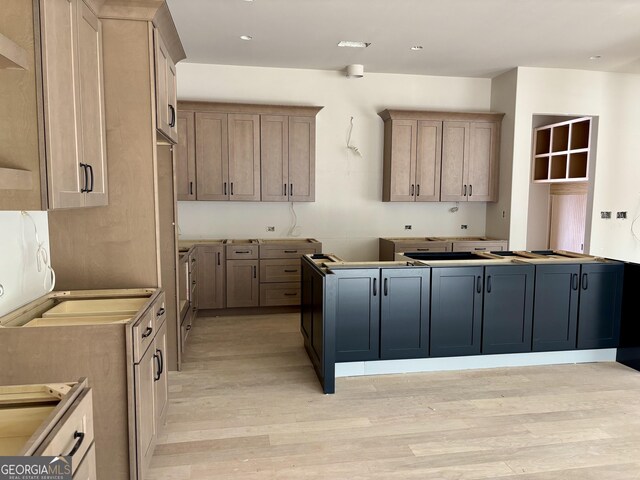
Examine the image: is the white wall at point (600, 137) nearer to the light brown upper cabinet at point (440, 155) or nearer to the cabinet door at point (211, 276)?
the light brown upper cabinet at point (440, 155)

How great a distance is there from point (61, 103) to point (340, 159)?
14.0 feet

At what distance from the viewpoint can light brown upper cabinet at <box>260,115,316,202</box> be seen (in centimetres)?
536

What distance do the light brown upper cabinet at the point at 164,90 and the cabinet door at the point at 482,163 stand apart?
389 cm

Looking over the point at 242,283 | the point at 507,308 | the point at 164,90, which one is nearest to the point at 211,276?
the point at 242,283

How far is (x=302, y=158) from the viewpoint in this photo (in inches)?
215

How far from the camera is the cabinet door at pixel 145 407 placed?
2037 millimetres

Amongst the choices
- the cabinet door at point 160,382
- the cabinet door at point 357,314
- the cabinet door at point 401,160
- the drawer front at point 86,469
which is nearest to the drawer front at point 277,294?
the cabinet door at point 401,160

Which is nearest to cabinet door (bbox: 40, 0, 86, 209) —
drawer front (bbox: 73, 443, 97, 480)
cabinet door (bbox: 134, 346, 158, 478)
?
cabinet door (bbox: 134, 346, 158, 478)

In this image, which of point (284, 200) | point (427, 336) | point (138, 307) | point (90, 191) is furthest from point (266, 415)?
point (284, 200)

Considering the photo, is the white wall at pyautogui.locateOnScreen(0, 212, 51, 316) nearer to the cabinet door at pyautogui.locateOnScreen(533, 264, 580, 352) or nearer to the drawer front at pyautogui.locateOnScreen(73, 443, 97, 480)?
the drawer front at pyautogui.locateOnScreen(73, 443, 97, 480)

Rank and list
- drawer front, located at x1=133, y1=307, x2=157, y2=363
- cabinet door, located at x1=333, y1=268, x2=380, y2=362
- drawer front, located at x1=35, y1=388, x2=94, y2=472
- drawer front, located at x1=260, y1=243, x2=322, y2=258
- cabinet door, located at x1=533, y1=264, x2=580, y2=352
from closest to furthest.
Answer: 1. drawer front, located at x1=35, y1=388, x2=94, y2=472
2. drawer front, located at x1=133, y1=307, x2=157, y2=363
3. cabinet door, located at x1=333, y1=268, x2=380, y2=362
4. cabinet door, located at x1=533, y1=264, x2=580, y2=352
5. drawer front, located at x1=260, y1=243, x2=322, y2=258

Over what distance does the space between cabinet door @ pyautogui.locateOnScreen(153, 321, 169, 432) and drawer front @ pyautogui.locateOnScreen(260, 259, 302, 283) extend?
256 centimetres

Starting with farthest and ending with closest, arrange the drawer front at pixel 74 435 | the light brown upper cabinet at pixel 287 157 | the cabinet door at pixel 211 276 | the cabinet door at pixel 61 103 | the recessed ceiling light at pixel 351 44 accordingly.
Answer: the light brown upper cabinet at pixel 287 157, the cabinet door at pixel 211 276, the recessed ceiling light at pixel 351 44, the cabinet door at pixel 61 103, the drawer front at pixel 74 435

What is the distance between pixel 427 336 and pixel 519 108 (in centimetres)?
350
